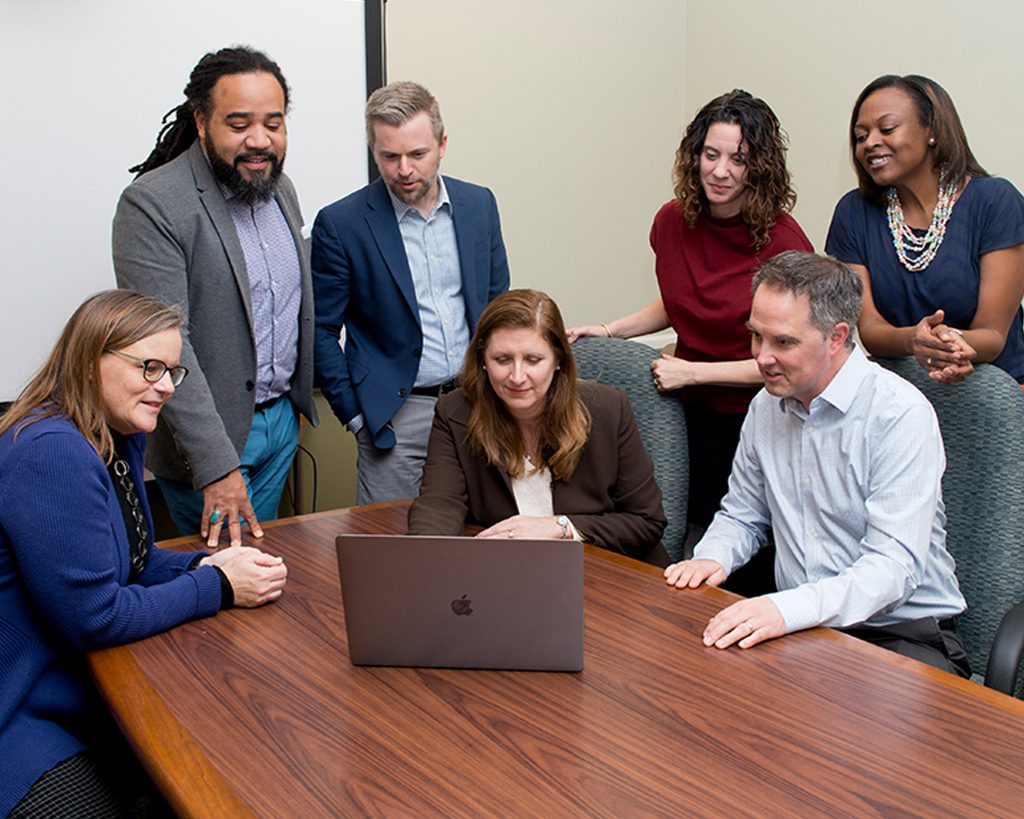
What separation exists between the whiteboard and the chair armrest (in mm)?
2384

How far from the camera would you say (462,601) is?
1.32 m

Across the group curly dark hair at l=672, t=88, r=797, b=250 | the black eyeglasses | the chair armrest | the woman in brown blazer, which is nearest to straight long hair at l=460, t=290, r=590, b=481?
the woman in brown blazer

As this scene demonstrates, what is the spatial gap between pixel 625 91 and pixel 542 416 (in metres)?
2.32

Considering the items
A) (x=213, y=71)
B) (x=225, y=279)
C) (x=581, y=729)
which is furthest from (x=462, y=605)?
(x=213, y=71)

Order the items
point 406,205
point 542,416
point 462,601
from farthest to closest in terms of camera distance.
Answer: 1. point 406,205
2. point 542,416
3. point 462,601

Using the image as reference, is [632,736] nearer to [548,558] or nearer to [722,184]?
[548,558]

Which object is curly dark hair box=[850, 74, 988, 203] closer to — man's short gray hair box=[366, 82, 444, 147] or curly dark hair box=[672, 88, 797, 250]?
curly dark hair box=[672, 88, 797, 250]

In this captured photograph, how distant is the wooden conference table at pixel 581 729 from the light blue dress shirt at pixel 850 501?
0.26 m

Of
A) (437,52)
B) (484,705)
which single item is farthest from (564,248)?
(484,705)

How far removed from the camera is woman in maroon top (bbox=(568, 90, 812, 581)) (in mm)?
2160

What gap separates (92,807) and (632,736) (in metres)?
0.77

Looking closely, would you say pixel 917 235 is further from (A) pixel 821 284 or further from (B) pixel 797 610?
(B) pixel 797 610

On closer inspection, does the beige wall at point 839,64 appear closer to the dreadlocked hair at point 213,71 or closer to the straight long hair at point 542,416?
the straight long hair at point 542,416

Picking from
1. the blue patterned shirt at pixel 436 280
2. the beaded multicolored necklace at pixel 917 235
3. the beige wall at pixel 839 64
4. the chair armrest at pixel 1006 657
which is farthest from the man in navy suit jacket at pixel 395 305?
the beige wall at pixel 839 64
